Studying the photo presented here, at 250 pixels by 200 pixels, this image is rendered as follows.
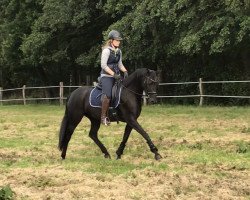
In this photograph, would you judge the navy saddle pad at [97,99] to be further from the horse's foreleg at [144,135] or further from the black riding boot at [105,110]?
the horse's foreleg at [144,135]

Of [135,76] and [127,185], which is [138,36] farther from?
[127,185]

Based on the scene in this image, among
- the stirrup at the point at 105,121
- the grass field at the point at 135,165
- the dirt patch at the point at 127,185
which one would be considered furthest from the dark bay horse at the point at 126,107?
the dirt patch at the point at 127,185

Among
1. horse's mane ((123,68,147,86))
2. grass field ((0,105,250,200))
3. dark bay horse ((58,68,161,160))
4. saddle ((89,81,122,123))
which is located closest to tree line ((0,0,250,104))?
grass field ((0,105,250,200))

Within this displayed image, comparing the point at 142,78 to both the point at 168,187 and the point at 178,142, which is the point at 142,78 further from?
the point at 168,187

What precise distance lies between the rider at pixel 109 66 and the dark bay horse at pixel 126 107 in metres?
0.27

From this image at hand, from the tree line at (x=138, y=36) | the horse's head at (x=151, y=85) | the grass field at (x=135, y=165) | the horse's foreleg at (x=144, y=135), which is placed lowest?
the grass field at (x=135, y=165)

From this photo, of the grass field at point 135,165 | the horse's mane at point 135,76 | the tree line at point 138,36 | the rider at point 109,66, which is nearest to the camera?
the grass field at point 135,165

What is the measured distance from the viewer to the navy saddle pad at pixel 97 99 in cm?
966

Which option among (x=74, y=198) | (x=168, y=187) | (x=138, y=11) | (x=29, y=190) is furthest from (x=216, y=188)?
(x=138, y=11)

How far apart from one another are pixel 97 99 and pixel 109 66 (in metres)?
0.76

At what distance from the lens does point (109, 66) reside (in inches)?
380

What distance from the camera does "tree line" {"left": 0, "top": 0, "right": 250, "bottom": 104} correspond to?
2023 cm

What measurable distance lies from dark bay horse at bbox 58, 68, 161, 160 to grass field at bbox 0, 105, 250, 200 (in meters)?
0.43

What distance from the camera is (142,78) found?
961 cm
